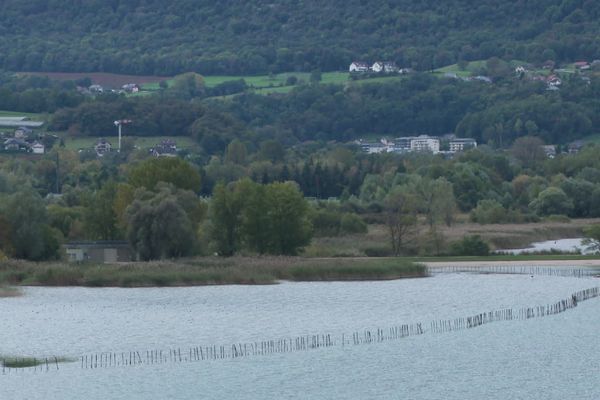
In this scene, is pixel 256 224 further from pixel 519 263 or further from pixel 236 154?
Result: pixel 236 154

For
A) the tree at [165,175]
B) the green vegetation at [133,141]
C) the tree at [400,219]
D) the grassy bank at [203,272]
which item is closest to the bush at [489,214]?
the tree at [400,219]

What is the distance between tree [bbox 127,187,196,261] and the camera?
8419cm

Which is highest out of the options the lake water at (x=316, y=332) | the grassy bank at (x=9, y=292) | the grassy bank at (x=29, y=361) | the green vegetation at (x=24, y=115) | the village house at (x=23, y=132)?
the green vegetation at (x=24, y=115)

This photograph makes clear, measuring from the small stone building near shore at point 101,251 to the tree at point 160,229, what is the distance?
342 cm

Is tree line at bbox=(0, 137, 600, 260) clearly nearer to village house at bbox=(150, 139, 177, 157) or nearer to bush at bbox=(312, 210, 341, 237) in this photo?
bush at bbox=(312, 210, 341, 237)

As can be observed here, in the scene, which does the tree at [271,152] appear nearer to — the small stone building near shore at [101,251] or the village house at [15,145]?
the village house at [15,145]

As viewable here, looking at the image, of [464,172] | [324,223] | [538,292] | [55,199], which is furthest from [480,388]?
[464,172]

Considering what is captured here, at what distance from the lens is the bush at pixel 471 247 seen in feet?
301

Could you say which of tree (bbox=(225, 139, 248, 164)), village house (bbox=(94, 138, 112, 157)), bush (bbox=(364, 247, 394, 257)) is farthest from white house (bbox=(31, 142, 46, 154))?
bush (bbox=(364, 247, 394, 257))

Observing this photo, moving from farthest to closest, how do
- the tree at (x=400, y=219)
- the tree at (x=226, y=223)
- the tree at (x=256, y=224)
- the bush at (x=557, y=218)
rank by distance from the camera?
1. the bush at (x=557, y=218)
2. the tree at (x=400, y=219)
3. the tree at (x=226, y=223)
4. the tree at (x=256, y=224)

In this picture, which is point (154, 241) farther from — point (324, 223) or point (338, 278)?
point (324, 223)

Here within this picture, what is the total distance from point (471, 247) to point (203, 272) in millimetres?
19891

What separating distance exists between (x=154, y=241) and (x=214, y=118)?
4246 inches

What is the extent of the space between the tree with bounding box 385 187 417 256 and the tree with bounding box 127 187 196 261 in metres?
13.7
